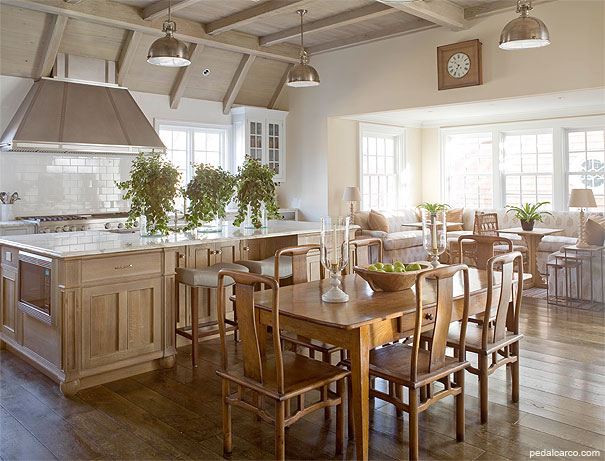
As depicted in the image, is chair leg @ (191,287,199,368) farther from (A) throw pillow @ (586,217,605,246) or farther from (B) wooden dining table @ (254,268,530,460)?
(A) throw pillow @ (586,217,605,246)

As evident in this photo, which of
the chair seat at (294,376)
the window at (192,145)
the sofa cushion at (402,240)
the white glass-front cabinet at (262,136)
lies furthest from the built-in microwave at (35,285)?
the sofa cushion at (402,240)

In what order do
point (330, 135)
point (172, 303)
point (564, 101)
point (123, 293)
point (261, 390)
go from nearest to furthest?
point (261, 390)
point (123, 293)
point (172, 303)
point (564, 101)
point (330, 135)

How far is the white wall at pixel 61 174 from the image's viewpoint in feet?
21.7

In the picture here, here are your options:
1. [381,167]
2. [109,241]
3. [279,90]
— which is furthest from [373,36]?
[109,241]

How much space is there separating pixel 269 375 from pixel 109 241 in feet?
Result: 6.71

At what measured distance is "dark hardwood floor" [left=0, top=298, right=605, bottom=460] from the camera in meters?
2.83

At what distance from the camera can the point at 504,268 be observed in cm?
319

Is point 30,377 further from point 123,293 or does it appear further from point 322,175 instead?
point 322,175

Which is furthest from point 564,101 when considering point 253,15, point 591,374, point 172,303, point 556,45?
point 172,303

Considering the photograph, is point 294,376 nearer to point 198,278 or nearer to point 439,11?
point 198,278

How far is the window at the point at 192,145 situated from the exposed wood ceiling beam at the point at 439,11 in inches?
148

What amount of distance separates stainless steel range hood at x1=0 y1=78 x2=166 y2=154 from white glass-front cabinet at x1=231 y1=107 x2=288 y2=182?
1817 millimetres

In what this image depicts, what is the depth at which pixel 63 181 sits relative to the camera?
704 centimetres

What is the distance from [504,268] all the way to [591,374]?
4.57ft
